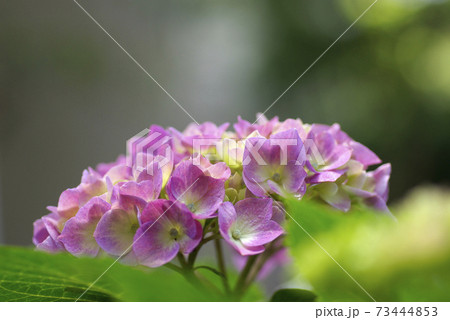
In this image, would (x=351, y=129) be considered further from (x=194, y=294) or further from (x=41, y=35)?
(x=194, y=294)

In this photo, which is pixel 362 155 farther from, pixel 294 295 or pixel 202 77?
pixel 202 77

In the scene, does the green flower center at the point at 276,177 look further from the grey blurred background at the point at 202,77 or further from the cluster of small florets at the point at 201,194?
the grey blurred background at the point at 202,77

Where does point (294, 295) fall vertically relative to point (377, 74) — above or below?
above

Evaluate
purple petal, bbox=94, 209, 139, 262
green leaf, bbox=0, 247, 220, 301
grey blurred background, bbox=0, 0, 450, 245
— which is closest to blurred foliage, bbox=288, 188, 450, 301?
green leaf, bbox=0, 247, 220, 301

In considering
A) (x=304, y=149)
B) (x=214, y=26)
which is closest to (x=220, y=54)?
(x=214, y=26)

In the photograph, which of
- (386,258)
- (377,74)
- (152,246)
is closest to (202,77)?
(377,74)
